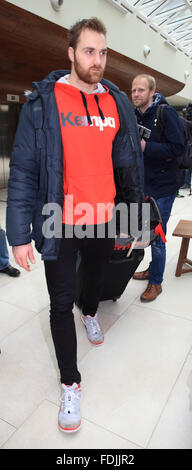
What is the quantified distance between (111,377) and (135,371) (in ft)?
0.47

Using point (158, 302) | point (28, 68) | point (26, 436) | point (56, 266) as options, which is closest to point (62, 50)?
point (28, 68)

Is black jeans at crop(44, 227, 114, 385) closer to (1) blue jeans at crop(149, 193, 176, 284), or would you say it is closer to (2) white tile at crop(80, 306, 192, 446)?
(2) white tile at crop(80, 306, 192, 446)

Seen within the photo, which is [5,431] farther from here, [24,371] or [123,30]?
[123,30]

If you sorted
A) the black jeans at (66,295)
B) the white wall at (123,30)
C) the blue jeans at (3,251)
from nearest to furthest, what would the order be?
the black jeans at (66,295)
the blue jeans at (3,251)
the white wall at (123,30)

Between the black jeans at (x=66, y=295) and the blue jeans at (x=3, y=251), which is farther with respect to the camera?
the blue jeans at (x=3, y=251)

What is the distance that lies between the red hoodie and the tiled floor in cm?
90

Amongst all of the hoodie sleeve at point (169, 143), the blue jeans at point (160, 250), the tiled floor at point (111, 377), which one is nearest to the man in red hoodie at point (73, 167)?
the tiled floor at point (111, 377)

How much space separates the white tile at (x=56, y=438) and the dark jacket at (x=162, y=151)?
1.54 m

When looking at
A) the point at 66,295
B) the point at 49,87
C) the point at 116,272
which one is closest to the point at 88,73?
the point at 49,87

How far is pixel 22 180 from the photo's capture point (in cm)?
112

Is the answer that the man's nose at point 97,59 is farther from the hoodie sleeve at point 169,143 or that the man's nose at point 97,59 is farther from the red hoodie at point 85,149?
the hoodie sleeve at point 169,143

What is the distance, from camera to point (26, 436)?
126cm

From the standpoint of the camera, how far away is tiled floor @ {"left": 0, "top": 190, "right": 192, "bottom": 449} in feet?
4.18

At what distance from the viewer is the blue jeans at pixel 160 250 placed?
88.0 inches
